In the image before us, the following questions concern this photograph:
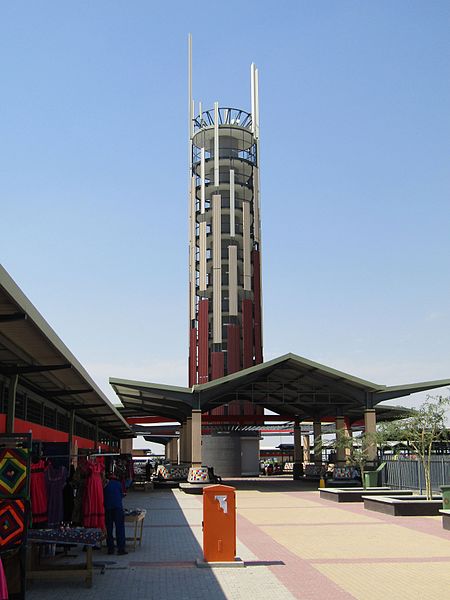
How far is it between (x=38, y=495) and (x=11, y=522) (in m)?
4.07

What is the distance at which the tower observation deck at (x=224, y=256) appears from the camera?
71438mm

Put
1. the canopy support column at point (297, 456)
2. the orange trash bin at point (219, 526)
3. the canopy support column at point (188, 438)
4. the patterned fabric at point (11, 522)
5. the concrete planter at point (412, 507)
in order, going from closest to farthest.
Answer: the patterned fabric at point (11, 522) < the orange trash bin at point (219, 526) < the concrete planter at point (412, 507) < the canopy support column at point (188, 438) < the canopy support column at point (297, 456)

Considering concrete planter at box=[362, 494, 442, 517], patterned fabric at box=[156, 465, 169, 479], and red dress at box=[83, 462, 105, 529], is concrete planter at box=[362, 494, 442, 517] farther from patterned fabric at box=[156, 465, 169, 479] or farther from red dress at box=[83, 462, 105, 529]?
patterned fabric at box=[156, 465, 169, 479]

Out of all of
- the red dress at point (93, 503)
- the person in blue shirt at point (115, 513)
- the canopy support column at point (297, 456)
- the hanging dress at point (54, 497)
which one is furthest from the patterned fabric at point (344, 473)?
the hanging dress at point (54, 497)

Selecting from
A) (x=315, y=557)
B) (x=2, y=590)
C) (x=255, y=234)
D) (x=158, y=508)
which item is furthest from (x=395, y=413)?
(x=2, y=590)

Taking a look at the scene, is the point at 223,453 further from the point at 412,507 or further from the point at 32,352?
the point at 32,352

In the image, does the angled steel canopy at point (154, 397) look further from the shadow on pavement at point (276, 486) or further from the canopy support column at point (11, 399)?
the canopy support column at point (11, 399)

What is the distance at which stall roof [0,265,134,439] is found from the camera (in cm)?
1257

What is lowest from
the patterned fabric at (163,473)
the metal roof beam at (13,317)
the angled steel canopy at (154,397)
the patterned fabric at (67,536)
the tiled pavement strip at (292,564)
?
the tiled pavement strip at (292,564)

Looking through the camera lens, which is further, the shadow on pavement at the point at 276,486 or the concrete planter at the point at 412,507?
the shadow on pavement at the point at 276,486

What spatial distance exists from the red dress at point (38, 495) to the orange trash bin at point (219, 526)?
10.3 ft

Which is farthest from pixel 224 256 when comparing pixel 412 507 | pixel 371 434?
pixel 412 507

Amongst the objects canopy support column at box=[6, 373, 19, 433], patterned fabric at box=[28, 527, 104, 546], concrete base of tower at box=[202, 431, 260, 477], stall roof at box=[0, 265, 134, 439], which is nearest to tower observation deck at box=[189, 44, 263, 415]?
concrete base of tower at box=[202, 431, 260, 477]

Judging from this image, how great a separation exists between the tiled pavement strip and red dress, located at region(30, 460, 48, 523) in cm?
152
